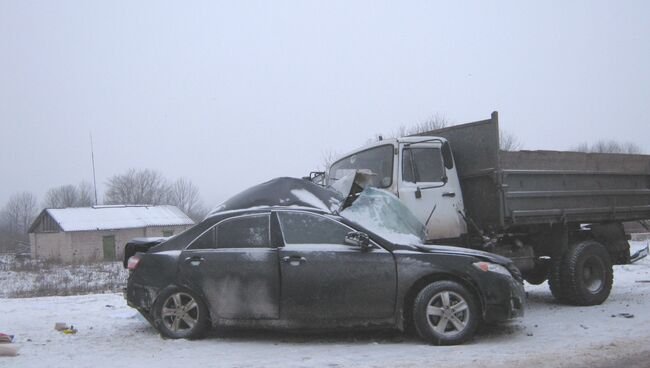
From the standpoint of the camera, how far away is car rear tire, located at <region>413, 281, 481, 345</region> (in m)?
5.76

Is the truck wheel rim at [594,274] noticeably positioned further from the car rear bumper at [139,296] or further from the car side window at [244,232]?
the car rear bumper at [139,296]

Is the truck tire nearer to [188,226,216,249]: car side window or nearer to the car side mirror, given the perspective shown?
the car side mirror

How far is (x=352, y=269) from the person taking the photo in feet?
19.5

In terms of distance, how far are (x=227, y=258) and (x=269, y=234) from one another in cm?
54

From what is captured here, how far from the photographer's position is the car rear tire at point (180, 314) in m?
6.14

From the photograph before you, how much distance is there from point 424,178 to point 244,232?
264 cm

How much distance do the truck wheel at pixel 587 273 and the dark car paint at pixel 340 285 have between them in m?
2.64

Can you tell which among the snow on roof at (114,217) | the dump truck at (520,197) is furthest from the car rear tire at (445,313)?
the snow on roof at (114,217)

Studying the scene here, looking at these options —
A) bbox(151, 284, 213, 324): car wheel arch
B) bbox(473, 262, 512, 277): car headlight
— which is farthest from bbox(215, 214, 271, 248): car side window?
bbox(473, 262, 512, 277): car headlight

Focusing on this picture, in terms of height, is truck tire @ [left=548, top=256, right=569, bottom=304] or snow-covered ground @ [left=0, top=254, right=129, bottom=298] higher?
truck tire @ [left=548, top=256, right=569, bottom=304]

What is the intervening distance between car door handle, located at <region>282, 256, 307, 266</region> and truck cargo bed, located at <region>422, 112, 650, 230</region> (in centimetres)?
301


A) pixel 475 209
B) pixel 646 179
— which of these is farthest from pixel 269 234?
pixel 646 179

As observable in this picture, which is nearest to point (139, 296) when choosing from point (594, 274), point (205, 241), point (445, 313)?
point (205, 241)

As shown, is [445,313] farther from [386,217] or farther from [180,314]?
[180,314]
